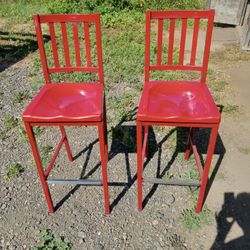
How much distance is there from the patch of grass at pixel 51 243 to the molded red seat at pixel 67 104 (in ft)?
3.17

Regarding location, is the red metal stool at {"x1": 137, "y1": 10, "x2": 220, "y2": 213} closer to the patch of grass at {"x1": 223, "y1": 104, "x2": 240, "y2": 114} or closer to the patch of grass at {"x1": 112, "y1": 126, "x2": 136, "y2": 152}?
the patch of grass at {"x1": 112, "y1": 126, "x2": 136, "y2": 152}

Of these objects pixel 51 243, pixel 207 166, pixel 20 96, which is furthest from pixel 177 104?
pixel 20 96

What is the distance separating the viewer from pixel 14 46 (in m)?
5.68

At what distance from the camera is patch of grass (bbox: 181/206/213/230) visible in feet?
8.29

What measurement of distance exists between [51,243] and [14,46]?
4.26m

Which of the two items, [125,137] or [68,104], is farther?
[125,137]

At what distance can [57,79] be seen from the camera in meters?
4.55

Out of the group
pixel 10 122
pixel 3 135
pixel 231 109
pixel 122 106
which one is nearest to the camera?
pixel 3 135

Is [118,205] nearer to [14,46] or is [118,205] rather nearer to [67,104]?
[67,104]

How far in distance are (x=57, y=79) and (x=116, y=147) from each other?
1761 millimetres

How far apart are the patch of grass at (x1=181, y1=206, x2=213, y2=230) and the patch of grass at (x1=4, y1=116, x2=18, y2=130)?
2220 millimetres

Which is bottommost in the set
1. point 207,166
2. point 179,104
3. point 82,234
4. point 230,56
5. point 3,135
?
point 82,234

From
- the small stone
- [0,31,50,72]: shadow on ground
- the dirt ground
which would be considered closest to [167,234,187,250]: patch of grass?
the dirt ground

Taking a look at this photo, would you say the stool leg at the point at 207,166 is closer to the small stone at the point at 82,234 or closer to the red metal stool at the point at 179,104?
the red metal stool at the point at 179,104
